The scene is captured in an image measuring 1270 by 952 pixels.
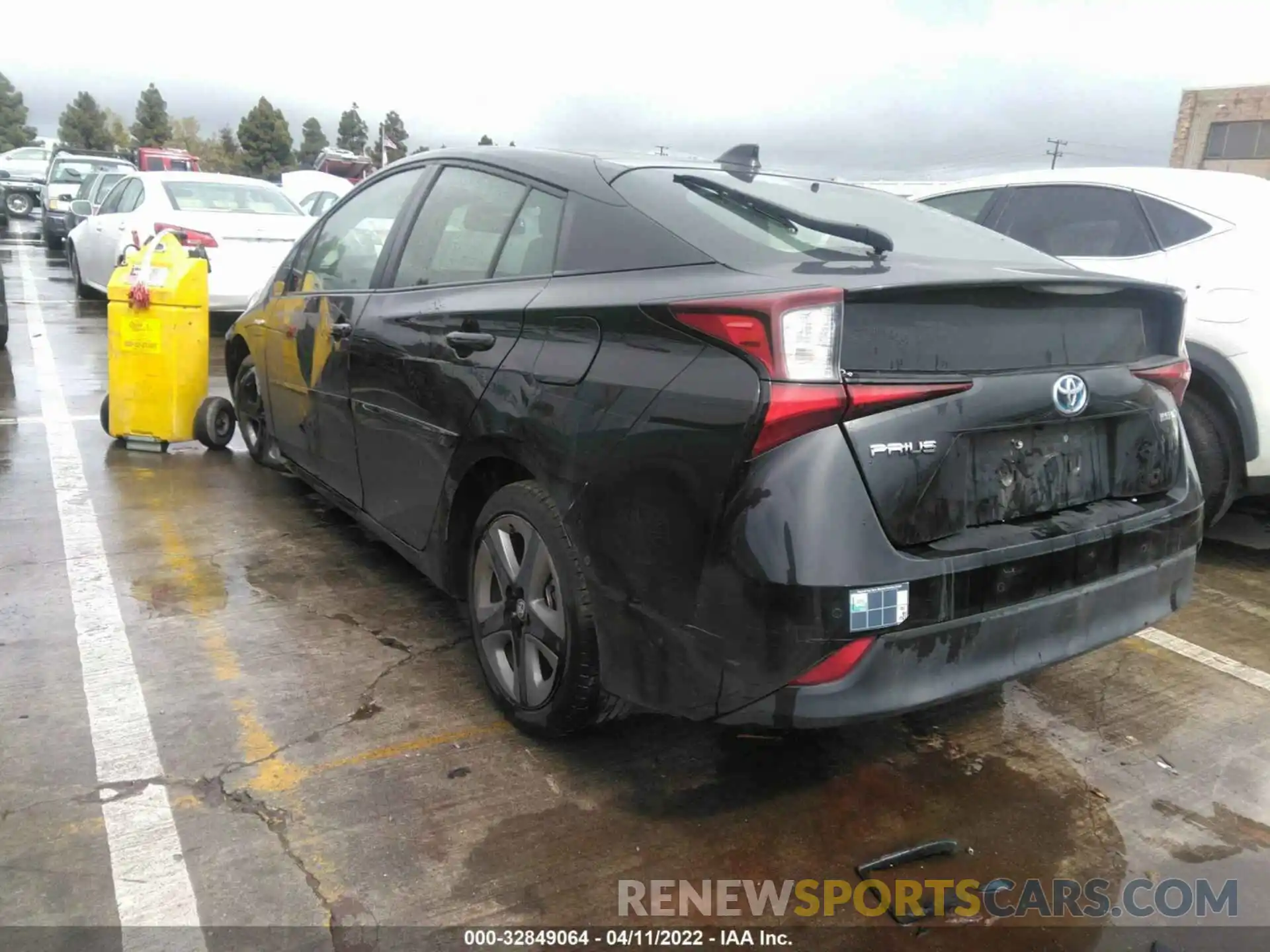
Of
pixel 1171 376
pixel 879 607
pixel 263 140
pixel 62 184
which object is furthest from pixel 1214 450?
pixel 263 140

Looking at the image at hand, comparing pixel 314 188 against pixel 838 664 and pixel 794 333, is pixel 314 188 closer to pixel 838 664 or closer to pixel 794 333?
pixel 794 333

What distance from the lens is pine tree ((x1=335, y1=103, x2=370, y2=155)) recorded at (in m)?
86.8

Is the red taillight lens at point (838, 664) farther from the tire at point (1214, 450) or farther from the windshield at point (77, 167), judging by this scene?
the windshield at point (77, 167)

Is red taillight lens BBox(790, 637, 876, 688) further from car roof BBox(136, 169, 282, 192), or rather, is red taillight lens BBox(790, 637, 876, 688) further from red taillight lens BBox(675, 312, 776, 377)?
car roof BBox(136, 169, 282, 192)

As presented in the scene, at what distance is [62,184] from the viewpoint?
19.0m

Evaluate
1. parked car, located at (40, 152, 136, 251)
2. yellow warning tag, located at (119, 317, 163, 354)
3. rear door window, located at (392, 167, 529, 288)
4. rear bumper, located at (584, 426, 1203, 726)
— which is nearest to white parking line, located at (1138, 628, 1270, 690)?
rear bumper, located at (584, 426, 1203, 726)

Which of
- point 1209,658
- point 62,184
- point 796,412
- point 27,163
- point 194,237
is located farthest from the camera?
point 27,163

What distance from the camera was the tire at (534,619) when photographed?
2.61m

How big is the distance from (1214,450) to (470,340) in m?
3.45

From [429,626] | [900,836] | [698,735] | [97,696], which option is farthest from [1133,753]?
[97,696]

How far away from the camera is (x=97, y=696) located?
3.10 meters

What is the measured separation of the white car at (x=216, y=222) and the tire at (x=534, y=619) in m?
6.05

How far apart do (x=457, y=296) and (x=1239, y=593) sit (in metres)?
3.69

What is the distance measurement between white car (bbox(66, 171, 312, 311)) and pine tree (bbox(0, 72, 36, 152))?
83218 mm
